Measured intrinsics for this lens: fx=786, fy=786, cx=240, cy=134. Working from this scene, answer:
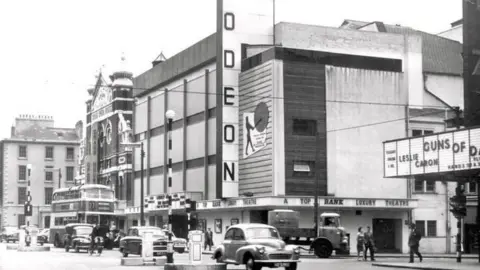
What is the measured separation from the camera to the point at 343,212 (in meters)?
52.2

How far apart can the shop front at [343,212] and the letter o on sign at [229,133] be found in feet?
14.2

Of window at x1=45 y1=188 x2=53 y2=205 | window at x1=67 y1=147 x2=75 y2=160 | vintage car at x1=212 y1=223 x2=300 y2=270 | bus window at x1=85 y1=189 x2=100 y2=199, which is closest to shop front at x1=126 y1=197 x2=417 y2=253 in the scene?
bus window at x1=85 y1=189 x2=100 y2=199

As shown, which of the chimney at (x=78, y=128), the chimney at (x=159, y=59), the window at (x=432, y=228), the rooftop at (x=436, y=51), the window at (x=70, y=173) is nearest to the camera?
the window at (x=432, y=228)

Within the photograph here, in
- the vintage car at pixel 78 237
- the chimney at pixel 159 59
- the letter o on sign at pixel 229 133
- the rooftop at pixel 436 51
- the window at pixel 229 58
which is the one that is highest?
the chimney at pixel 159 59

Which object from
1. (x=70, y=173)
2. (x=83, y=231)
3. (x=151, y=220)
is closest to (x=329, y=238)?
(x=83, y=231)

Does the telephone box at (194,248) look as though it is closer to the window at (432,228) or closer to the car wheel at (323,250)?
the car wheel at (323,250)

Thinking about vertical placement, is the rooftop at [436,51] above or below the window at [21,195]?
above

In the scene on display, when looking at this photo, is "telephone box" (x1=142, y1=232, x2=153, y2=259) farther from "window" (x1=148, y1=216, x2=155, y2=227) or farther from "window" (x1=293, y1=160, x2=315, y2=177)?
"window" (x1=148, y1=216, x2=155, y2=227)

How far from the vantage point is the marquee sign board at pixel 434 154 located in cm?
3222

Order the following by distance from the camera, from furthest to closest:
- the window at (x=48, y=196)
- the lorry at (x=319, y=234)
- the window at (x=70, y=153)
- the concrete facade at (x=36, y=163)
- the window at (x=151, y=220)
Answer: the window at (x=70, y=153), the window at (x=48, y=196), the concrete facade at (x=36, y=163), the window at (x=151, y=220), the lorry at (x=319, y=234)

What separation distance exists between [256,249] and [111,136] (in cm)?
6166

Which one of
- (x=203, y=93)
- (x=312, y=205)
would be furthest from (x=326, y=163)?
(x=203, y=93)

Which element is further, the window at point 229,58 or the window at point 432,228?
the window at point 229,58

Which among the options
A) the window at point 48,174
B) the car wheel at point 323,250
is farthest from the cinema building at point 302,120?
the window at point 48,174
